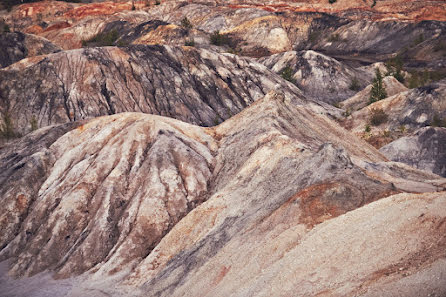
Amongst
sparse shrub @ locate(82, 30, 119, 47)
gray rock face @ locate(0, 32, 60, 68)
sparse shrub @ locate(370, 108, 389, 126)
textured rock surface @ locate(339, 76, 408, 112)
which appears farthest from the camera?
sparse shrub @ locate(82, 30, 119, 47)

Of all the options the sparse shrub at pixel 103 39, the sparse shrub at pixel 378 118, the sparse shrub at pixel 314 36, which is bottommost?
the sparse shrub at pixel 378 118

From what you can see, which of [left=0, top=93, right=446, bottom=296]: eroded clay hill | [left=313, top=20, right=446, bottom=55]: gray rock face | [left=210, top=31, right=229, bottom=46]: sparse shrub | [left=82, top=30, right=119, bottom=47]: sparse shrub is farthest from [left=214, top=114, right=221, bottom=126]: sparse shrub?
[left=313, top=20, right=446, bottom=55]: gray rock face

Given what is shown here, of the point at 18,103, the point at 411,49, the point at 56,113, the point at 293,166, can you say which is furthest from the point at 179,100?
the point at 411,49

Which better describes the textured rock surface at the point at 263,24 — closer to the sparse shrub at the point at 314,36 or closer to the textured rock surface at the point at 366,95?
the sparse shrub at the point at 314,36

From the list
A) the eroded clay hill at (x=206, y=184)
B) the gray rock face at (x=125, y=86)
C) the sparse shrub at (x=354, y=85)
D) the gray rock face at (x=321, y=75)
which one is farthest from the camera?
the sparse shrub at (x=354, y=85)

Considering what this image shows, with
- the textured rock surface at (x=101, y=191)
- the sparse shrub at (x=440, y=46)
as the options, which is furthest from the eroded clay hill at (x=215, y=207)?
the sparse shrub at (x=440, y=46)

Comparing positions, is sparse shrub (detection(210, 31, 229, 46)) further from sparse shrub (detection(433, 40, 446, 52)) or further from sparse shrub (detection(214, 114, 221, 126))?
sparse shrub (detection(433, 40, 446, 52))

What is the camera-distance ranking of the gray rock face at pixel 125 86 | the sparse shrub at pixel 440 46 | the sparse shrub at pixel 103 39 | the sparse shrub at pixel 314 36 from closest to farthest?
1. the gray rock face at pixel 125 86
2. the sparse shrub at pixel 440 46
3. the sparse shrub at pixel 103 39
4. the sparse shrub at pixel 314 36
